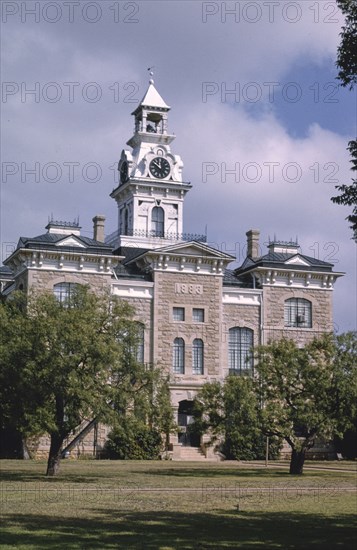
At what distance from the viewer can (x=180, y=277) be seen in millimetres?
59875

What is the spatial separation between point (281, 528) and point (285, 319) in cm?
4479

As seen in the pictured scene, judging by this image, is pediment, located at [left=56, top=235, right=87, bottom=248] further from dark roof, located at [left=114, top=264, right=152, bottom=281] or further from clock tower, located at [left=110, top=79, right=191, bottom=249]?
clock tower, located at [left=110, top=79, right=191, bottom=249]

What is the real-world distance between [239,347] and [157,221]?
12882 millimetres

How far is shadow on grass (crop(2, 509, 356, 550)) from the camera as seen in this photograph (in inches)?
595

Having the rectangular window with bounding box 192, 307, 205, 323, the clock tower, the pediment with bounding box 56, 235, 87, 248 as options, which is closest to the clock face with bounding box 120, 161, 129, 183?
the clock tower

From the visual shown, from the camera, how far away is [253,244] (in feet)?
222

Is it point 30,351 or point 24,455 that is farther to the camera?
point 24,455

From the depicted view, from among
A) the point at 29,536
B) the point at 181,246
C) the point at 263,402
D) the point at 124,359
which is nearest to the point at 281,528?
the point at 29,536

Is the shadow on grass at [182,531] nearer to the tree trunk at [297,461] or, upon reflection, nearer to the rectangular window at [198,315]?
the tree trunk at [297,461]

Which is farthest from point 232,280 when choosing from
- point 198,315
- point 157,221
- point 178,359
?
point 157,221

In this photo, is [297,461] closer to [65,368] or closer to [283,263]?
[65,368]

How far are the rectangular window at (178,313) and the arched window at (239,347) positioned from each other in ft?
12.6

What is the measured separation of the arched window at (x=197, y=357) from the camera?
59.5 metres

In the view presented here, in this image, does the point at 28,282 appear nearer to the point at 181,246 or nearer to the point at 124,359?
Answer: the point at 181,246
